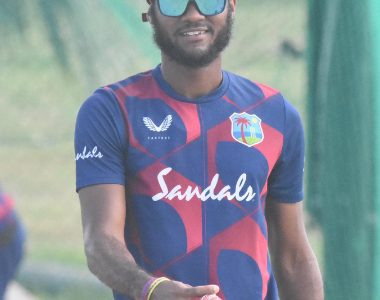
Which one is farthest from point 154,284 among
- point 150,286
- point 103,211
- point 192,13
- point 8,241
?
point 8,241

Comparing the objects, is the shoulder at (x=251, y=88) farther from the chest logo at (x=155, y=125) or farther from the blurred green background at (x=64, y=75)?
the blurred green background at (x=64, y=75)

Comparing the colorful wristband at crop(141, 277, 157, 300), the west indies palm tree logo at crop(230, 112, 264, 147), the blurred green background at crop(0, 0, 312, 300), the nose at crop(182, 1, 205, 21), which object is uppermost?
the nose at crop(182, 1, 205, 21)

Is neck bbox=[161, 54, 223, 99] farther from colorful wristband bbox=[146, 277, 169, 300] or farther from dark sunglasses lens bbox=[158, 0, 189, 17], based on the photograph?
colorful wristband bbox=[146, 277, 169, 300]

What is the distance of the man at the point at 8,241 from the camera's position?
236 inches

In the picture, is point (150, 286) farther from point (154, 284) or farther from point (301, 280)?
point (301, 280)

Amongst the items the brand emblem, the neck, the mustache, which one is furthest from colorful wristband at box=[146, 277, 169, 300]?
the mustache

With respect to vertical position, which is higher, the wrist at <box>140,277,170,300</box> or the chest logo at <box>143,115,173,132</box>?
the chest logo at <box>143,115,173,132</box>

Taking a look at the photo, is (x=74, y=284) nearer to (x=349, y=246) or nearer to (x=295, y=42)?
(x=295, y=42)

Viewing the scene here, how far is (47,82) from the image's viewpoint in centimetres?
898

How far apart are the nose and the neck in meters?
0.14

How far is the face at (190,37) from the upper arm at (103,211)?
43cm

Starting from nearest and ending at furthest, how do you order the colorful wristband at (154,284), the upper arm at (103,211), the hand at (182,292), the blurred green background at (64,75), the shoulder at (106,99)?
the hand at (182,292)
the colorful wristband at (154,284)
the upper arm at (103,211)
the shoulder at (106,99)
the blurred green background at (64,75)

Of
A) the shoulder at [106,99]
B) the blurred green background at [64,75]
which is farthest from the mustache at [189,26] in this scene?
the blurred green background at [64,75]

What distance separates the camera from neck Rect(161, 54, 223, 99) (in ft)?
12.8
